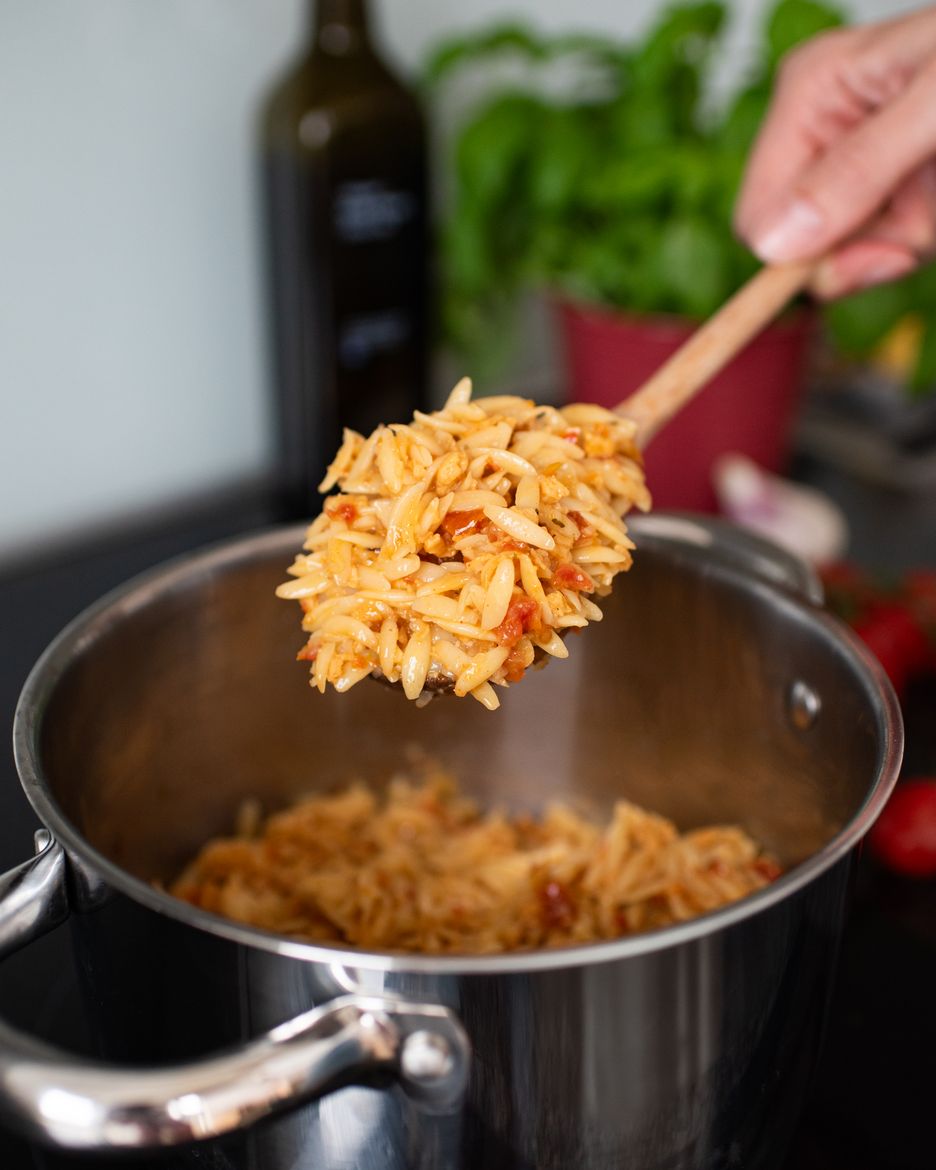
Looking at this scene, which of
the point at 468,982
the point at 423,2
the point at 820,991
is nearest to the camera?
the point at 468,982

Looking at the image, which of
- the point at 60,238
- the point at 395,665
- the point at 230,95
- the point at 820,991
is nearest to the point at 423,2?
the point at 230,95

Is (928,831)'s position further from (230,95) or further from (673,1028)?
(230,95)

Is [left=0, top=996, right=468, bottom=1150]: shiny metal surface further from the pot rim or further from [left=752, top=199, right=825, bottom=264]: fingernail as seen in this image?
[left=752, top=199, right=825, bottom=264]: fingernail

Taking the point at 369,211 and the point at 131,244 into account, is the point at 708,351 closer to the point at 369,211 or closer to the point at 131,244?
the point at 369,211

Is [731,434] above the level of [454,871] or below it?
above

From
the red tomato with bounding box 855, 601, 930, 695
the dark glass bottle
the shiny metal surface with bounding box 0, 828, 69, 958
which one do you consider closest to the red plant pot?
the dark glass bottle

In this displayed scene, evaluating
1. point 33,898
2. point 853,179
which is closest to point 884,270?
point 853,179

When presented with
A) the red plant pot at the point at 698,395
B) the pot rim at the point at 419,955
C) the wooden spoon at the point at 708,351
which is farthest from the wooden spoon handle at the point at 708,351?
the red plant pot at the point at 698,395

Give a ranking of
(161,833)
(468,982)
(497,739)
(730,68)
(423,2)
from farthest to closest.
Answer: (730,68) < (423,2) < (497,739) < (161,833) < (468,982)
